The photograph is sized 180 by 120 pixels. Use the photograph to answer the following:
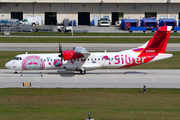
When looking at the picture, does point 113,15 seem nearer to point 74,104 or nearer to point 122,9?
point 122,9

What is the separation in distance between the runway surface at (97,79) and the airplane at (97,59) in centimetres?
107

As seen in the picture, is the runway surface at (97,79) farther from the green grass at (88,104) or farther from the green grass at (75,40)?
the green grass at (75,40)

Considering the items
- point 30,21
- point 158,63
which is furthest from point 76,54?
point 30,21

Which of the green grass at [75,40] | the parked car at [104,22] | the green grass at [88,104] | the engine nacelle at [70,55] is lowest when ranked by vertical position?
the green grass at [88,104]

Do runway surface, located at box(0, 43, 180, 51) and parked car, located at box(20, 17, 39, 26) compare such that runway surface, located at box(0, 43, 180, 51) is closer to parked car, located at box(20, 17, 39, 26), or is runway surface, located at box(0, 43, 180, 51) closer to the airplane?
the airplane

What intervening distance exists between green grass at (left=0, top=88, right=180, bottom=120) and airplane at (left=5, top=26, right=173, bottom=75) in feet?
21.8

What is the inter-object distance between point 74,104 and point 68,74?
1288cm

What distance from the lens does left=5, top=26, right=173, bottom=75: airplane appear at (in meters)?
35.2

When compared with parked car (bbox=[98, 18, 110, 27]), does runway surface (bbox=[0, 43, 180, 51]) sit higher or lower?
lower

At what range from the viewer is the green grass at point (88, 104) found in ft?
68.0

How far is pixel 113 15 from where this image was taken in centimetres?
11244

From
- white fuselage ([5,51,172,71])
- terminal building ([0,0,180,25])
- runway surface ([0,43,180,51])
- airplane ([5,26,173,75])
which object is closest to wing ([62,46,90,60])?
airplane ([5,26,173,75])

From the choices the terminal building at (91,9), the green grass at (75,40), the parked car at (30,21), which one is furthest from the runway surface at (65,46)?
the terminal building at (91,9)

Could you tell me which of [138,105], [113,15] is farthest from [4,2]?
[138,105]
